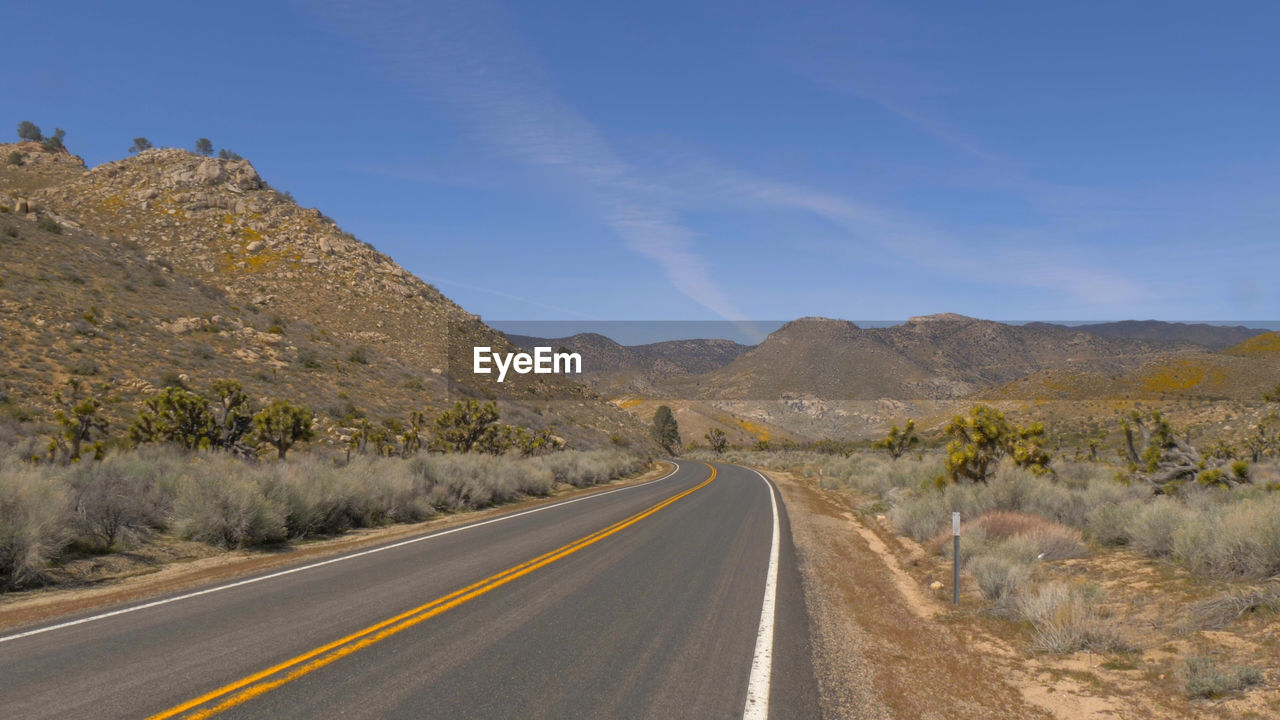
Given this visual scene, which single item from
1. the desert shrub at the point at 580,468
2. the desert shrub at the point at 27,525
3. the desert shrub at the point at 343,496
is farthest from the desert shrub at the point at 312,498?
the desert shrub at the point at 580,468

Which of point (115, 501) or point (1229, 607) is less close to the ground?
point (115, 501)

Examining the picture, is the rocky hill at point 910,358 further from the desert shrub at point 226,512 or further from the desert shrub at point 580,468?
the desert shrub at point 226,512

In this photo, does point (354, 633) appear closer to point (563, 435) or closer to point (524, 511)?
point (524, 511)

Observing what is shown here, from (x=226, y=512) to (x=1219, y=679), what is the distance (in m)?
13.8

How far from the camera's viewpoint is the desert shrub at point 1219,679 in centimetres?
521

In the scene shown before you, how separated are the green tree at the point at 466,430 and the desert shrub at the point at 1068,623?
25912 mm

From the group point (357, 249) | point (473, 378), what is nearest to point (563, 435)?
point (473, 378)

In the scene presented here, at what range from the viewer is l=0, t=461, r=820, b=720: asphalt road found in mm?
5004

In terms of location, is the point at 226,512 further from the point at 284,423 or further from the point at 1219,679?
the point at 1219,679

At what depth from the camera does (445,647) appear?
6289 millimetres

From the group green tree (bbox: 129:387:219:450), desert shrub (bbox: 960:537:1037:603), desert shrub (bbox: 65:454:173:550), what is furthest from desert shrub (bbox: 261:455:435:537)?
desert shrub (bbox: 960:537:1037:603)

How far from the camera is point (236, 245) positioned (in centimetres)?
5247

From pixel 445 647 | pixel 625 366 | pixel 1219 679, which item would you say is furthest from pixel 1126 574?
pixel 625 366

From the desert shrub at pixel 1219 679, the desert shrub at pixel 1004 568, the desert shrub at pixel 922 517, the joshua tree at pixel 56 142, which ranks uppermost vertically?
the joshua tree at pixel 56 142
